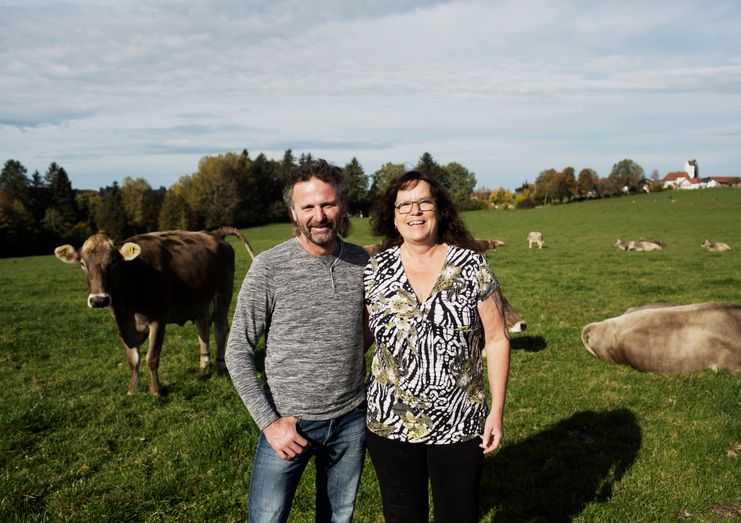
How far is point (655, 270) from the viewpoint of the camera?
19953 mm

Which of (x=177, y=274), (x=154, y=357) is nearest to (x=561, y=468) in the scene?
(x=154, y=357)

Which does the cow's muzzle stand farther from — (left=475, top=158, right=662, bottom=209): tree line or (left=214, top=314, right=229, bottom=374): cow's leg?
(left=475, top=158, right=662, bottom=209): tree line

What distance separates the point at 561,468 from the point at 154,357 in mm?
5433

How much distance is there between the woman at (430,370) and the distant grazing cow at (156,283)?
511 cm

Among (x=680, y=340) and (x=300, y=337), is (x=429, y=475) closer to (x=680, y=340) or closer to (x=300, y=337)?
(x=300, y=337)

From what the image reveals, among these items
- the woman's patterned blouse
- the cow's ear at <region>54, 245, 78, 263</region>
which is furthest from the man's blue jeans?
the cow's ear at <region>54, 245, 78, 263</region>

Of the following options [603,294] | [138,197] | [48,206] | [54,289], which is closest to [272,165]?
[138,197]

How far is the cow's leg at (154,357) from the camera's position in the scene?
759cm

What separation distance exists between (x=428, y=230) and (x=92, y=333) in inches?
426

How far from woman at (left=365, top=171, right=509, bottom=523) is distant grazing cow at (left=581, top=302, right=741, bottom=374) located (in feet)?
19.3

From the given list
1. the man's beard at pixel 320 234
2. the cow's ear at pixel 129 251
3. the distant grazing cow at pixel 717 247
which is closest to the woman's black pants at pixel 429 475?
the man's beard at pixel 320 234

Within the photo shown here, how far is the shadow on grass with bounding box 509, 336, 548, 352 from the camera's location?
31.7 feet

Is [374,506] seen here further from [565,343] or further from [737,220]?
[737,220]

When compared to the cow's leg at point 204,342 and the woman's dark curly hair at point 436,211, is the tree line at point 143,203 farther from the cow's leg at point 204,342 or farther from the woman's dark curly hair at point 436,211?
the woman's dark curly hair at point 436,211
